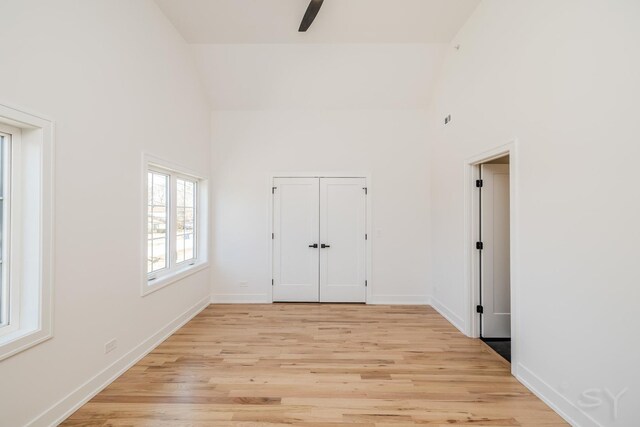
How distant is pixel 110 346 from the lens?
228 centimetres

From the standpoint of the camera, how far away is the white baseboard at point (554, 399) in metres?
1.76

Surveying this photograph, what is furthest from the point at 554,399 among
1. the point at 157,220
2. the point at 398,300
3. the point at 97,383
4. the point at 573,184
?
the point at 157,220

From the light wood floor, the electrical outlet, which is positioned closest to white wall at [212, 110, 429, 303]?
the light wood floor

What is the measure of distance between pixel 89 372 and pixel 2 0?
242cm

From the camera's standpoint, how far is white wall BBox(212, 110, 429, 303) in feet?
14.4

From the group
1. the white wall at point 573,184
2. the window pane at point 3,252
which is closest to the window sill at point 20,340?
the window pane at point 3,252

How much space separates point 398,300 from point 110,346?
12.0 feet

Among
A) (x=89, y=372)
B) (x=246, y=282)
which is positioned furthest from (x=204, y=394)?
(x=246, y=282)

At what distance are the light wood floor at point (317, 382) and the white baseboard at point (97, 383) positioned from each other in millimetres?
58

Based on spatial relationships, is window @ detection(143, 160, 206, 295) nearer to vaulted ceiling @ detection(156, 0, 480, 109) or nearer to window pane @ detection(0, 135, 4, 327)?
window pane @ detection(0, 135, 4, 327)

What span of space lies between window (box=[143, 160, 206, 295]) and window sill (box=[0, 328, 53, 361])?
102 centimetres

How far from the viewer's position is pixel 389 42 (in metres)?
3.67

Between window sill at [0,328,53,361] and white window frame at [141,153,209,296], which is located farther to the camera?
white window frame at [141,153,209,296]

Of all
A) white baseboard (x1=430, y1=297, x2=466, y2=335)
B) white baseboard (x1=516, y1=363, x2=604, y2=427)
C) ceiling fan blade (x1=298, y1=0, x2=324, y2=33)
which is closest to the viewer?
white baseboard (x1=516, y1=363, x2=604, y2=427)
